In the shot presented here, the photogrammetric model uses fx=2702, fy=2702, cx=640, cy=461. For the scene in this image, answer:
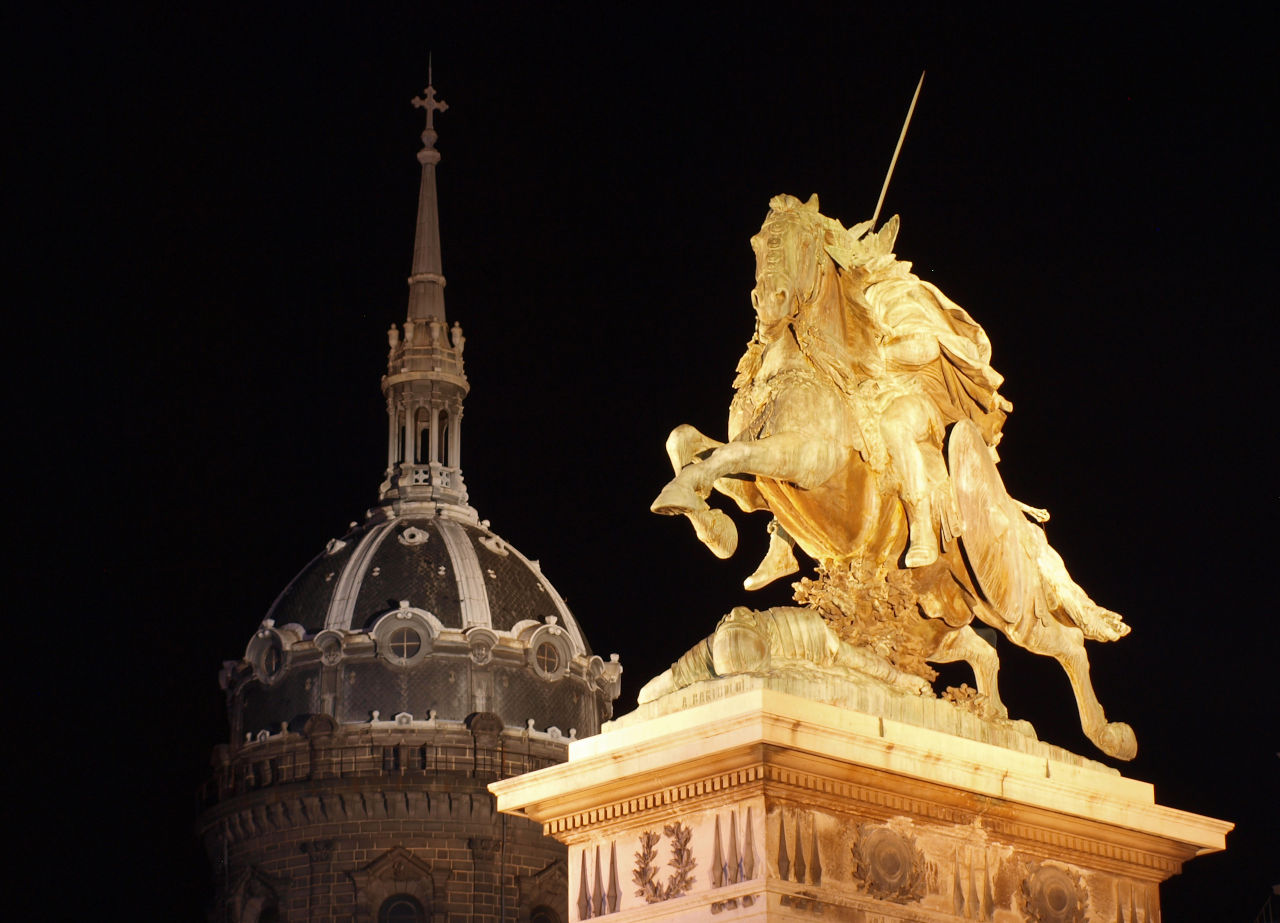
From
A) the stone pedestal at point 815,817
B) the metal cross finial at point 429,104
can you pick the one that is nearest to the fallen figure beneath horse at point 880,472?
the stone pedestal at point 815,817

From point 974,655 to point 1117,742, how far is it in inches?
41.0

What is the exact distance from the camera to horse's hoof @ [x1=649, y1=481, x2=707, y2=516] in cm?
1548

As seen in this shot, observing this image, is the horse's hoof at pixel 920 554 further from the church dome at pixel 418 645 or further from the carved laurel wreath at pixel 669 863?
the church dome at pixel 418 645

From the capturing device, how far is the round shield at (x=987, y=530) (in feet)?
55.5

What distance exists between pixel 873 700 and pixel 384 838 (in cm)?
5721

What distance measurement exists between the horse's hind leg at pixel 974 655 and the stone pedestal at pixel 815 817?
799 mm

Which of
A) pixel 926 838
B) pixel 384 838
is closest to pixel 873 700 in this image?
pixel 926 838

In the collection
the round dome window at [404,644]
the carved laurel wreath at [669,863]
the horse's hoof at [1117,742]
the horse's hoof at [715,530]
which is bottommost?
the carved laurel wreath at [669,863]

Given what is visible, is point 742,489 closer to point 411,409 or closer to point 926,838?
point 926,838

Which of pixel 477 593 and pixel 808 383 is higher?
pixel 477 593

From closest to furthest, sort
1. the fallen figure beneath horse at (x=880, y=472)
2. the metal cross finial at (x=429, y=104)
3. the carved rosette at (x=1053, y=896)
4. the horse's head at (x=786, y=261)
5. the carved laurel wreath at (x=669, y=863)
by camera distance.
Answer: the carved laurel wreath at (x=669, y=863) → the carved rosette at (x=1053, y=896) → the fallen figure beneath horse at (x=880, y=472) → the horse's head at (x=786, y=261) → the metal cross finial at (x=429, y=104)

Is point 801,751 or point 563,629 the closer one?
point 801,751

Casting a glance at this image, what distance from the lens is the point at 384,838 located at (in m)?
71.6

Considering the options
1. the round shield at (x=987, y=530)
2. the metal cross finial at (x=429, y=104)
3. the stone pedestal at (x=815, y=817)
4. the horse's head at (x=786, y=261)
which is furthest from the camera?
the metal cross finial at (x=429, y=104)
